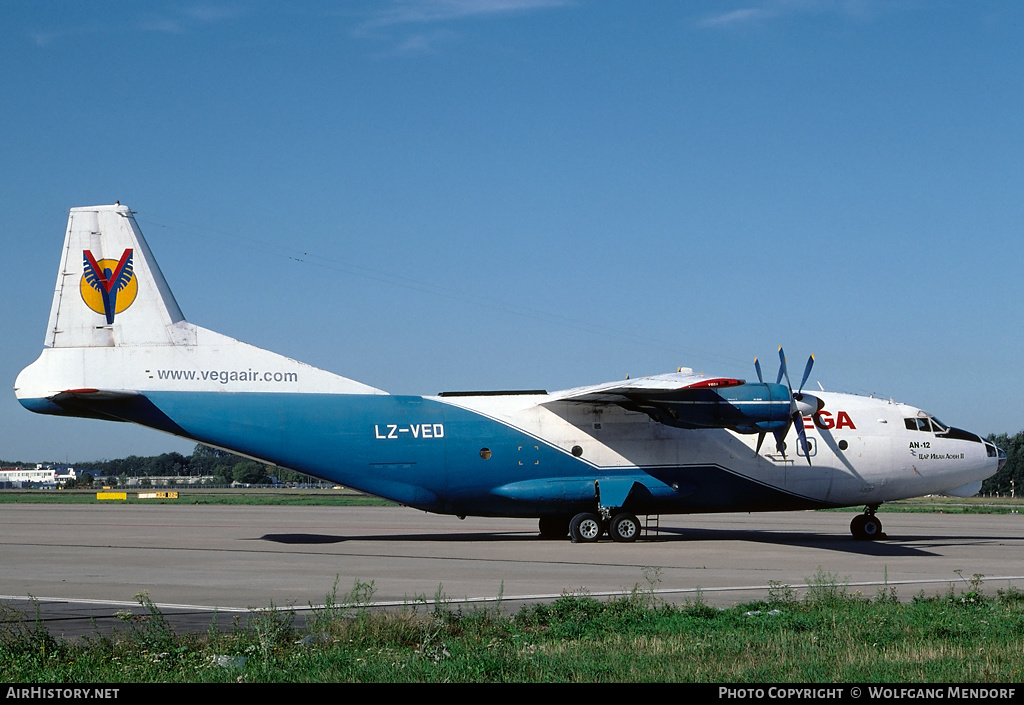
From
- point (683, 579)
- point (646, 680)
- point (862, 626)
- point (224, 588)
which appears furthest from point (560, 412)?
point (646, 680)

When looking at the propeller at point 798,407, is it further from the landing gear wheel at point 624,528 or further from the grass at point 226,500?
the grass at point 226,500

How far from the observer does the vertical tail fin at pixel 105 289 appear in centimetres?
2881

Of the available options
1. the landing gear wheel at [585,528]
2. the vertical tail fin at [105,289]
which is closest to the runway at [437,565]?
the landing gear wheel at [585,528]

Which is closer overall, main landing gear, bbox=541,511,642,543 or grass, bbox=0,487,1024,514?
main landing gear, bbox=541,511,642,543

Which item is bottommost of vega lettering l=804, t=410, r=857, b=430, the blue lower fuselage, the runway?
the runway

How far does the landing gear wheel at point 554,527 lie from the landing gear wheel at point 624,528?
2514 mm

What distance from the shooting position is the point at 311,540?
105 feet

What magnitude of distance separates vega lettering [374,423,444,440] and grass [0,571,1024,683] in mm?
15335

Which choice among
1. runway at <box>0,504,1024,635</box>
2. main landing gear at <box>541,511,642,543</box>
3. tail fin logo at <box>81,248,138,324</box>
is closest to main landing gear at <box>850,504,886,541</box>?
runway at <box>0,504,1024,635</box>

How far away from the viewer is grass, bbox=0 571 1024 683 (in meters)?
9.84

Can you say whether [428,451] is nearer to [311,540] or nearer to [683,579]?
[311,540]

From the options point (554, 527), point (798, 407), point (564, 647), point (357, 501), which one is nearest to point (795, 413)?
point (798, 407)

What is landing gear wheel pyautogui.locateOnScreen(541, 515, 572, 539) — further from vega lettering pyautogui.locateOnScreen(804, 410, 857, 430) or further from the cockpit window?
the cockpit window
